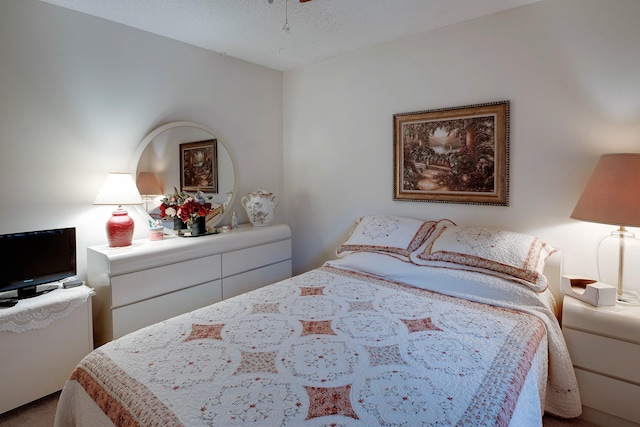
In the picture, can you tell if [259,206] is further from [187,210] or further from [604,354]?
[604,354]

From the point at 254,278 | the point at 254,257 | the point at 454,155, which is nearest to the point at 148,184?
the point at 254,257

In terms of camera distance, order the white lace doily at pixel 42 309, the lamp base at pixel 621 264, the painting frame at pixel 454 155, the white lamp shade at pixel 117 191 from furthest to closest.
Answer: the painting frame at pixel 454 155, the white lamp shade at pixel 117 191, the lamp base at pixel 621 264, the white lace doily at pixel 42 309

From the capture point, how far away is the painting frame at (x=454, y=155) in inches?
101

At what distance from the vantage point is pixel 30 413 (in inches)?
81.0

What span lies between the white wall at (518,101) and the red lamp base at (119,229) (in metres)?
1.79

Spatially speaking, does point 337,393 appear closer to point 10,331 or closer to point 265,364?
point 265,364

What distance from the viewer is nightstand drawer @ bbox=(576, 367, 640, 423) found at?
5.96ft

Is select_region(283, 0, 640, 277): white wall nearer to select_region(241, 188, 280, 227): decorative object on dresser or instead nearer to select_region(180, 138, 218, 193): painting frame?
select_region(241, 188, 280, 227): decorative object on dresser

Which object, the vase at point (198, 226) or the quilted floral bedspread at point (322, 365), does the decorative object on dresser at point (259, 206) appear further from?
the quilted floral bedspread at point (322, 365)

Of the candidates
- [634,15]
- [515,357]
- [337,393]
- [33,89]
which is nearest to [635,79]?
[634,15]

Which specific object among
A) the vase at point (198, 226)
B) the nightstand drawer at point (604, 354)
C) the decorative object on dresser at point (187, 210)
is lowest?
the nightstand drawer at point (604, 354)

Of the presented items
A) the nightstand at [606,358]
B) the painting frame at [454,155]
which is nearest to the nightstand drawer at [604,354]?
the nightstand at [606,358]

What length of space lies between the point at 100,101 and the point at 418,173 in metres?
2.49

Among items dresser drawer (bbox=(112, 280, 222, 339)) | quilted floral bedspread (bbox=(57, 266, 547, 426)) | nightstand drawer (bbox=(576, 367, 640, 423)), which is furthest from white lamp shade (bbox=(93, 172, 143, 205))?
nightstand drawer (bbox=(576, 367, 640, 423))
